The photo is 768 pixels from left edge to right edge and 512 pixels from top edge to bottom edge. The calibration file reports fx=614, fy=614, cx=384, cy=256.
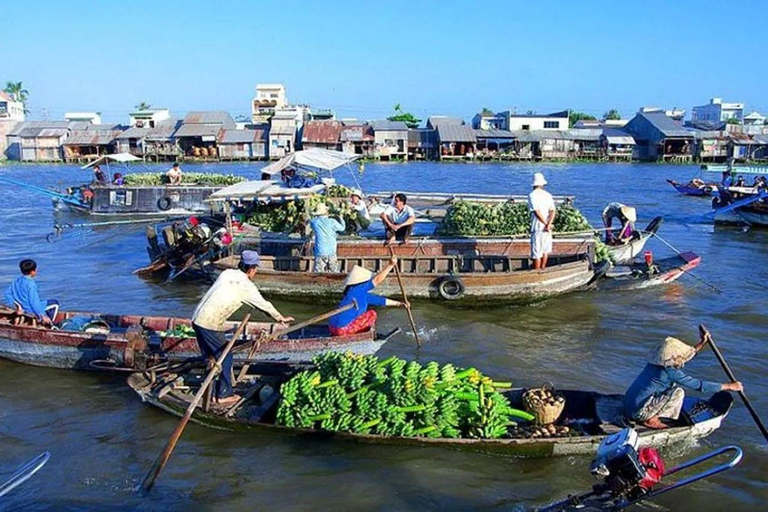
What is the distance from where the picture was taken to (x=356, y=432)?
6184 mm

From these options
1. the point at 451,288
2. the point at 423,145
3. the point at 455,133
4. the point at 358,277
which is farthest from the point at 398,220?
the point at 423,145

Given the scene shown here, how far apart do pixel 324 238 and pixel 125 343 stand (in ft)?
15.1

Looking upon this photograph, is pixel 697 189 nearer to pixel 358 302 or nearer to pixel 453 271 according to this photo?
pixel 453 271

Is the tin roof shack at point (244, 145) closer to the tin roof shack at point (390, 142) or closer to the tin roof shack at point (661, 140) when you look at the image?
the tin roof shack at point (390, 142)

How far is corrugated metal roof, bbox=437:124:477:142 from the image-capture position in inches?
2297

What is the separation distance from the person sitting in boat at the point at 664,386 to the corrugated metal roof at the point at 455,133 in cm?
5387

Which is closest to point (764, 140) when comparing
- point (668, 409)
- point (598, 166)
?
point (598, 166)

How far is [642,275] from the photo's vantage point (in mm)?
12727

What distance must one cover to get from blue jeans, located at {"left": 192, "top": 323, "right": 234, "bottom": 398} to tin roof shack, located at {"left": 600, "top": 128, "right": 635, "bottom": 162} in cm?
5655

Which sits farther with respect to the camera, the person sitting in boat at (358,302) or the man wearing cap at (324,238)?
the man wearing cap at (324,238)

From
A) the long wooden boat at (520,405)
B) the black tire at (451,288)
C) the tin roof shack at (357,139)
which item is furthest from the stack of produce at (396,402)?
the tin roof shack at (357,139)

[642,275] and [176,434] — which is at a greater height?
[642,275]

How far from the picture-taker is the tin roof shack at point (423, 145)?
2373 inches

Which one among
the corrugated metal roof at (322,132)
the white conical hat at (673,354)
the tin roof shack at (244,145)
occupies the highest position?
the corrugated metal roof at (322,132)
